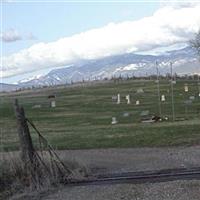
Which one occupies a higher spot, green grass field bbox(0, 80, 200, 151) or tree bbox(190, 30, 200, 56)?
tree bbox(190, 30, 200, 56)

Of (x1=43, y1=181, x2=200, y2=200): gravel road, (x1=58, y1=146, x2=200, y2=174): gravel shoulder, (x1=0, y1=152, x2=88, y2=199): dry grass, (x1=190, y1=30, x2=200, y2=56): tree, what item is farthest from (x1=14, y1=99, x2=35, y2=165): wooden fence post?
(x1=190, y1=30, x2=200, y2=56): tree

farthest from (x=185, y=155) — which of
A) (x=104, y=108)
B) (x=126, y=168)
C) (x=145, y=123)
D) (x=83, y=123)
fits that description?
(x=104, y=108)

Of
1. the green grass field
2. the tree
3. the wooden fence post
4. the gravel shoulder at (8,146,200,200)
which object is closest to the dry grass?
the wooden fence post

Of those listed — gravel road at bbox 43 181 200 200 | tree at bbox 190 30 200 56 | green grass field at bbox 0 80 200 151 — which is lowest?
gravel road at bbox 43 181 200 200

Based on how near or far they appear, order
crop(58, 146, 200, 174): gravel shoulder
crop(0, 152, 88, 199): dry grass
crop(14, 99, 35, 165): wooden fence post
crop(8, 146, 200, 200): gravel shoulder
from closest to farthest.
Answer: crop(8, 146, 200, 200): gravel shoulder, crop(0, 152, 88, 199): dry grass, crop(14, 99, 35, 165): wooden fence post, crop(58, 146, 200, 174): gravel shoulder

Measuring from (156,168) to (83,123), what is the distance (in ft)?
67.4

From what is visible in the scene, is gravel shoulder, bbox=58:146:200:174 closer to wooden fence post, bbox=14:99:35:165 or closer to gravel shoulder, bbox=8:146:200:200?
gravel shoulder, bbox=8:146:200:200

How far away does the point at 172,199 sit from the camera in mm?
12875

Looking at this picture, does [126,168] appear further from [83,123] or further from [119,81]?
[119,81]

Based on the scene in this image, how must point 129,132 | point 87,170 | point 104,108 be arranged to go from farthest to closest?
point 104,108 → point 129,132 → point 87,170

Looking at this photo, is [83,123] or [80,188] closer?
→ [80,188]

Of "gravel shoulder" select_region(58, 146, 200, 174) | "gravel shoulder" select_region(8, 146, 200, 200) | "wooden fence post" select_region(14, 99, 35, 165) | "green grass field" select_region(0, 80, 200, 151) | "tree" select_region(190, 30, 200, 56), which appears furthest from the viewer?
"tree" select_region(190, 30, 200, 56)

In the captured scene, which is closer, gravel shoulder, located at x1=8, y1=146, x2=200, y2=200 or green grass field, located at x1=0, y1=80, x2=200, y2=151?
gravel shoulder, located at x1=8, y1=146, x2=200, y2=200

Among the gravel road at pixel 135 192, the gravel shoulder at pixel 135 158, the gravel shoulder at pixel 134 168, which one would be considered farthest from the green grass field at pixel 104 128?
the gravel road at pixel 135 192
